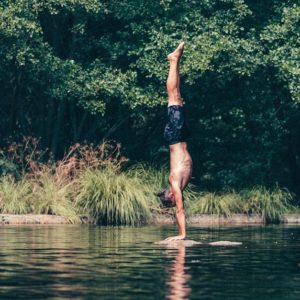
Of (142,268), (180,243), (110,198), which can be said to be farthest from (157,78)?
(142,268)

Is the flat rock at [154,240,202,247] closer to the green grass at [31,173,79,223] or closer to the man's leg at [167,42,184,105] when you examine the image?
the man's leg at [167,42,184,105]

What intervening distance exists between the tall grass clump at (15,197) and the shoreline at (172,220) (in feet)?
2.24

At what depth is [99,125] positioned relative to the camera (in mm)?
37969

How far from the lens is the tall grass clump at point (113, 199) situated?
2966 centimetres

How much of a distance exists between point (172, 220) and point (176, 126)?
35.1ft

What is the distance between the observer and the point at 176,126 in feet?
67.9

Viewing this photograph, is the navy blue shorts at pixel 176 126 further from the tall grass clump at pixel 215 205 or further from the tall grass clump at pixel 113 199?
the tall grass clump at pixel 215 205

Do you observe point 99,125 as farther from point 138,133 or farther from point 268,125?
point 268,125

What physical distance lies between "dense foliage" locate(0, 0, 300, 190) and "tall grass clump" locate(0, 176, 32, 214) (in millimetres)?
3926

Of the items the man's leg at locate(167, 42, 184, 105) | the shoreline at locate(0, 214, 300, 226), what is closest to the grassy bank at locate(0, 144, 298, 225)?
the shoreline at locate(0, 214, 300, 226)

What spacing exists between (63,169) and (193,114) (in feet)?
28.2

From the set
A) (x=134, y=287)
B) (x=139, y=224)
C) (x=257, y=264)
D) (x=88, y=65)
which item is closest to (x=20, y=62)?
(x=88, y=65)

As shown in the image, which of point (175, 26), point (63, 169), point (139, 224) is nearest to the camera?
point (139, 224)

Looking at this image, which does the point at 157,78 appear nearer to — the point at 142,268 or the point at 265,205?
the point at 265,205
